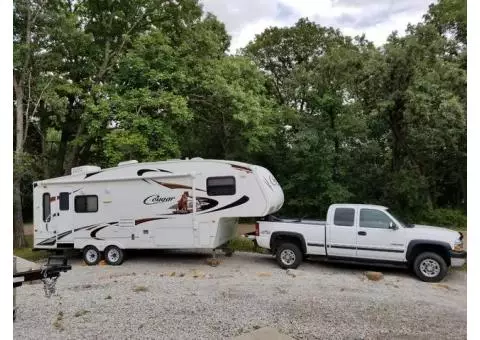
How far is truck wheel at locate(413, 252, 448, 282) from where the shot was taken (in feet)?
Result: 24.3

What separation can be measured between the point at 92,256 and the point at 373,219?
671 centimetres

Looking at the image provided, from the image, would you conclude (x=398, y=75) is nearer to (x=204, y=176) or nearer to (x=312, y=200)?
(x=312, y=200)

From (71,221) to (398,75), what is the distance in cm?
1058

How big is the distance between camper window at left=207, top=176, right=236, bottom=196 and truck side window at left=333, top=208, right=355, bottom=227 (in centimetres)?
233

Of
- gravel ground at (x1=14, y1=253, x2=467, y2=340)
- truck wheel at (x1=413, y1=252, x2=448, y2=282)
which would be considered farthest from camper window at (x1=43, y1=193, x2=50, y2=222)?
truck wheel at (x1=413, y1=252, x2=448, y2=282)

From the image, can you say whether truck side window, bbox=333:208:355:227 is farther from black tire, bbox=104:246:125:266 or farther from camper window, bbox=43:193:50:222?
camper window, bbox=43:193:50:222

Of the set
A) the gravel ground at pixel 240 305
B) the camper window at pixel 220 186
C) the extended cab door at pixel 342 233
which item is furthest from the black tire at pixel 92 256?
the extended cab door at pixel 342 233

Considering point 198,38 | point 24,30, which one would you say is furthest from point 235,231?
point 24,30

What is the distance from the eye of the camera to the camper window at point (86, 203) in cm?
955

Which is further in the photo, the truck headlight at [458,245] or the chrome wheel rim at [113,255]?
the chrome wheel rim at [113,255]

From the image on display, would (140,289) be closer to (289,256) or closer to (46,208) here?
(289,256)

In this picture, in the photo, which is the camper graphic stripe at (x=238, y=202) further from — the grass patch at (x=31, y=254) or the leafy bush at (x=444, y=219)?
the leafy bush at (x=444, y=219)

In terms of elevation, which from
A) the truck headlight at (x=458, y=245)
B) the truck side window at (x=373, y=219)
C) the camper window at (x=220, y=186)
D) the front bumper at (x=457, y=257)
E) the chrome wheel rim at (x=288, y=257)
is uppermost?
the camper window at (x=220, y=186)

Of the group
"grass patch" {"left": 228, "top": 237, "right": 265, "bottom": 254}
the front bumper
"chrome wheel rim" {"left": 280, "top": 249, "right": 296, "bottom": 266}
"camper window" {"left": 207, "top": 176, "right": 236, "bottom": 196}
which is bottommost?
"grass patch" {"left": 228, "top": 237, "right": 265, "bottom": 254}
